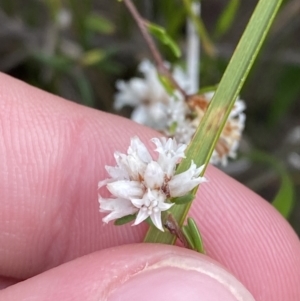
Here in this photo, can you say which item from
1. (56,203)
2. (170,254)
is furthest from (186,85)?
(170,254)

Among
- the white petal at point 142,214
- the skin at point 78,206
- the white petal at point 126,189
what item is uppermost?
the white petal at point 126,189

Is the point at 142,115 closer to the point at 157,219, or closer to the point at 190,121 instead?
the point at 190,121

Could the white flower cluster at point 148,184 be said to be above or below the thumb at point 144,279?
above

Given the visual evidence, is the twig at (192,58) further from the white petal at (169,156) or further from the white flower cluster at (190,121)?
the white petal at (169,156)

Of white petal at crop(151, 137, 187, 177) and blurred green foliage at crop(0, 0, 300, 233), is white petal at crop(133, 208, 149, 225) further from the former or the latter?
blurred green foliage at crop(0, 0, 300, 233)

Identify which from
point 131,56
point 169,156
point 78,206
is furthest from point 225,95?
point 131,56

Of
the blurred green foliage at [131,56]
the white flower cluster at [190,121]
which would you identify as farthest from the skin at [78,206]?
the blurred green foliage at [131,56]
